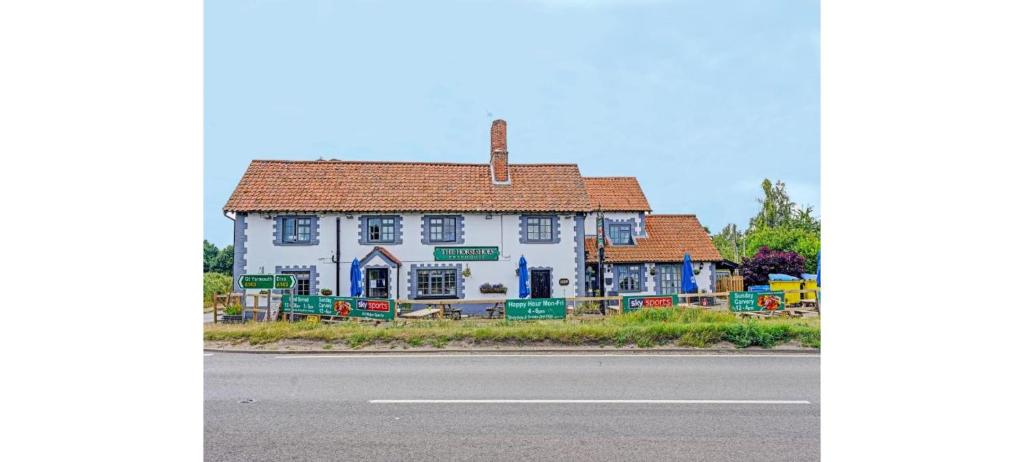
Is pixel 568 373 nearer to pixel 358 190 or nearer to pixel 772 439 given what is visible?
pixel 772 439

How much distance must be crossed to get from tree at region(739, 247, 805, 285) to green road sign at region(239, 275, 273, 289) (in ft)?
87.5

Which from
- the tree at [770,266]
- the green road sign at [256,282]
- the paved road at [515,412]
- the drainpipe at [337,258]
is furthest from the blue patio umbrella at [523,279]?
the tree at [770,266]

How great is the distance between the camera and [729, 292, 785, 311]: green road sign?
15758 millimetres

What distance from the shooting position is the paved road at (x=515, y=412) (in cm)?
486

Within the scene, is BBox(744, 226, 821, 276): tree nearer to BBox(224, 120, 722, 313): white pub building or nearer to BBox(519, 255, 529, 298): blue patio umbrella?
BBox(224, 120, 722, 313): white pub building

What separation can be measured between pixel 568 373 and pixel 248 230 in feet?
57.7

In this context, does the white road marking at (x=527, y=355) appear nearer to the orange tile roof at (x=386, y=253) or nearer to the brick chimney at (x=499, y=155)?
the orange tile roof at (x=386, y=253)

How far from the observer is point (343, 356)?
418 inches

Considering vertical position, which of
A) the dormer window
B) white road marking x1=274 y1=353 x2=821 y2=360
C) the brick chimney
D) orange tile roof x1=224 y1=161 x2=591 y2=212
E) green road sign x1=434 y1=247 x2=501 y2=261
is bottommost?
white road marking x1=274 y1=353 x2=821 y2=360

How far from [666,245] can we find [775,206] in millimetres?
25768

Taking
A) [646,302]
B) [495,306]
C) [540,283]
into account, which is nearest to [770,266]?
[540,283]

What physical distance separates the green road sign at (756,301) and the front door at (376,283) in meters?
13.3

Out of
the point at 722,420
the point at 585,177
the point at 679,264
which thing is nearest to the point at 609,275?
the point at 679,264

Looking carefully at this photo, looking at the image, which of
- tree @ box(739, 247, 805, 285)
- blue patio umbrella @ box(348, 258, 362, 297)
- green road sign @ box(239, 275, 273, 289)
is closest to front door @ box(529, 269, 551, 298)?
blue patio umbrella @ box(348, 258, 362, 297)
